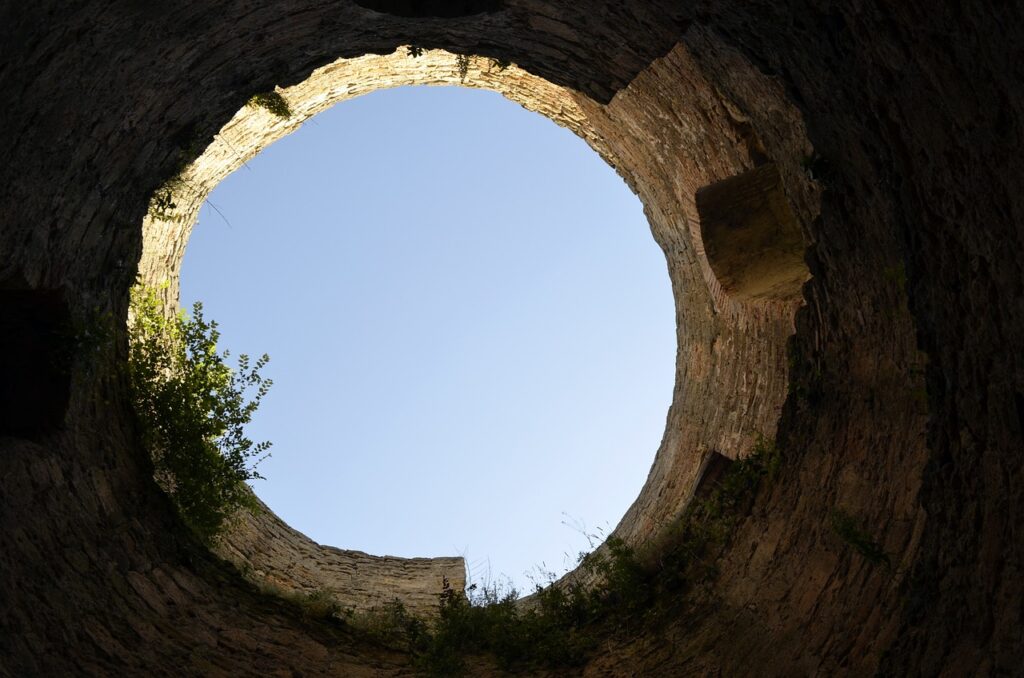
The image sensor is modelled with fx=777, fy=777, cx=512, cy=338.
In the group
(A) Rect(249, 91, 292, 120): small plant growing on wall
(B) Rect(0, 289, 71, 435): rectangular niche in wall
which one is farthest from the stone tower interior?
(A) Rect(249, 91, 292, 120): small plant growing on wall

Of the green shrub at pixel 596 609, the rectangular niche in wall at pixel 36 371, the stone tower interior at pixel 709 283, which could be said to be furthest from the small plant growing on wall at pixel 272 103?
the green shrub at pixel 596 609

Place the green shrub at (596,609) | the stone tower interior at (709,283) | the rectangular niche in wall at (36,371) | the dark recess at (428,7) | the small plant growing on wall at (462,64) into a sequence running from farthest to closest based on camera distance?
the small plant growing on wall at (462,64) → the green shrub at (596,609) → the dark recess at (428,7) → the rectangular niche in wall at (36,371) → the stone tower interior at (709,283)

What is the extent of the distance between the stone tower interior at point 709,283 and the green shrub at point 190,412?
0.53 ft

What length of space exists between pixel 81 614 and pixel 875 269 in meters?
4.56

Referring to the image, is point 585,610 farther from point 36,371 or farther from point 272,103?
point 272,103

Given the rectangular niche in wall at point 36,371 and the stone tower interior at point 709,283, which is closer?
the stone tower interior at point 709,283

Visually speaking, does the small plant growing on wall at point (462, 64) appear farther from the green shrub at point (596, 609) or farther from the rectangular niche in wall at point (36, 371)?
the green shrub at point (596, 609)

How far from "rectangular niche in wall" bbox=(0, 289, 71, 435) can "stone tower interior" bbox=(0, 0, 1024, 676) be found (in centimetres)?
2

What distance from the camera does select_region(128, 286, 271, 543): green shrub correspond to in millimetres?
5410

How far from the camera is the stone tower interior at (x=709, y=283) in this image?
3.24m

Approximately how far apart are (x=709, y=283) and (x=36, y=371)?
4778 mm

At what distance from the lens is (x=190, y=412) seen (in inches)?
218

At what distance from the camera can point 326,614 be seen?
17.9 feet

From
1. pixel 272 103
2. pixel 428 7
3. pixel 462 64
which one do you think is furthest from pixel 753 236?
pixel 272 103
